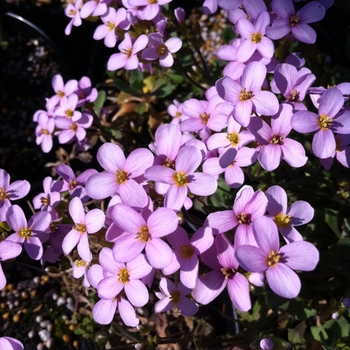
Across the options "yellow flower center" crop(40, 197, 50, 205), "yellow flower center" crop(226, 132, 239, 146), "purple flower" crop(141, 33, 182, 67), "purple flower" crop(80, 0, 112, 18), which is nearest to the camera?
"yellow flower center" crop(226, 132, 239, 146)

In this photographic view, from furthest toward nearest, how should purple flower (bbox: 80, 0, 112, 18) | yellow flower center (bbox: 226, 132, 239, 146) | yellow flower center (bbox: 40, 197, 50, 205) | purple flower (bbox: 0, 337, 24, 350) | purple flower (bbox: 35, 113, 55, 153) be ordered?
purple flower (bbox: 35, 113, 55, 153) → purple flower (bbox: 80, 0, 112, 18) → yellow flower center (bbox: 40, 197, 50, 205) → yellow flower center (bbox: 226, 132, 239, 146) → purple flower (bbox: 0, 337, 24, 350)

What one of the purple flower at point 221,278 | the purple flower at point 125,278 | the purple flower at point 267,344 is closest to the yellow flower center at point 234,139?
the purple flower at point 221,278

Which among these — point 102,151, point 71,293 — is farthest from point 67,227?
point 71,293

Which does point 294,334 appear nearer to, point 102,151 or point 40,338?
point 102,151

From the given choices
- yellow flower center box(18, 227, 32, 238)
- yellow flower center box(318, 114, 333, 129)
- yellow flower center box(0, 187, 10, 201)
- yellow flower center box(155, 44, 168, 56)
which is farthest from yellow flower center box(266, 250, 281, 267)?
yellow flower center box(155, 44, 168, 56)

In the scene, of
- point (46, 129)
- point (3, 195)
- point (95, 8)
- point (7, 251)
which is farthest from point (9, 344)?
point (95, 8)

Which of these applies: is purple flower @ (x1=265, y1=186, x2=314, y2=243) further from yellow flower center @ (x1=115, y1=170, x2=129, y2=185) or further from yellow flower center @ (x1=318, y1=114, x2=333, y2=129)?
yellow flower center @ (x1=115, y1=170, x2=129, y2=185)

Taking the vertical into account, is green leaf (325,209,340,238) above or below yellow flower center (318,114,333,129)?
below
